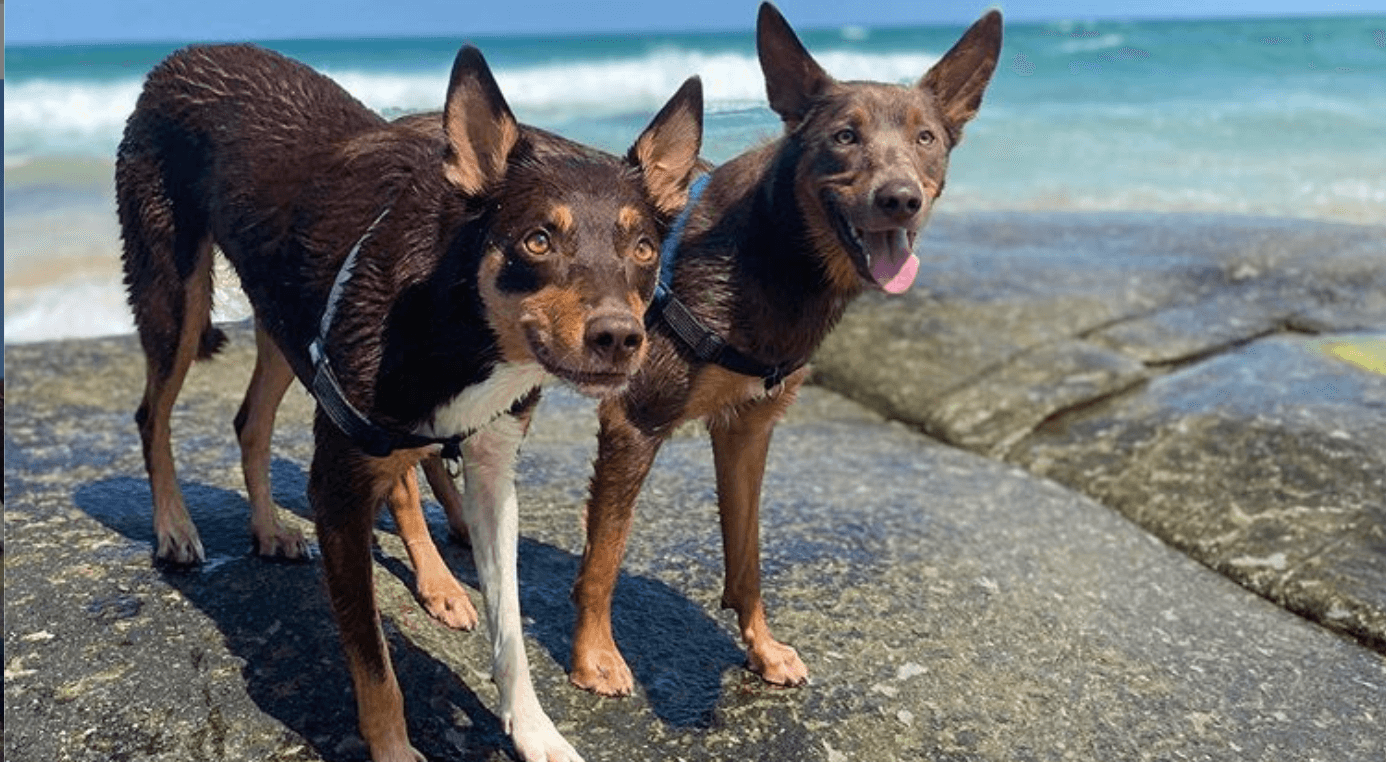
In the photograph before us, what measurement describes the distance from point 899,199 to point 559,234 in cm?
109

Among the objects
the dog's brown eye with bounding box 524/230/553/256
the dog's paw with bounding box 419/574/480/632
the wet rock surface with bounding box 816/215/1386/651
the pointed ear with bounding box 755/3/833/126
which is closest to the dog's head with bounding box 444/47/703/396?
the dog's brown eye with bounding box 524/230/553/256

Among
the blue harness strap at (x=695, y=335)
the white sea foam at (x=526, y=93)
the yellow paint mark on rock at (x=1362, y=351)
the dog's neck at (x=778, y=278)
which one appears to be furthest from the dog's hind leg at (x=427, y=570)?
the yellow paint mark on rock at (x=1362, y=351)

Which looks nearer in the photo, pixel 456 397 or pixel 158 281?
pixel 456 397

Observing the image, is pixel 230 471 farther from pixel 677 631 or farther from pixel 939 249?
pixel 939 249

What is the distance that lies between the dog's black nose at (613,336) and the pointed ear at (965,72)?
1.72 m

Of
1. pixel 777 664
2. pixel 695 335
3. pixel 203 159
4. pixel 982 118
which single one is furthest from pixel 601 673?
pixel 982 118

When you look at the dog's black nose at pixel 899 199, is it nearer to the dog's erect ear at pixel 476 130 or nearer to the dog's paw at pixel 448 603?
the dog's erect ear at pixel 476 130

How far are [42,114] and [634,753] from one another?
27.1 meters

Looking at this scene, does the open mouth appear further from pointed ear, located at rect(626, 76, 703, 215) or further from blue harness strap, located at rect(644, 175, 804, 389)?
pointed ear, located at rect(626, 76, 703, 215)

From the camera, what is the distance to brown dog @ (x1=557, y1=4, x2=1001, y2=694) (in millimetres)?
4125

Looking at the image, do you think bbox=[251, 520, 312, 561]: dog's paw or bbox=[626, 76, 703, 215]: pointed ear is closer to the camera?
bbox=[626, 76, 703, 215]: pointed ear

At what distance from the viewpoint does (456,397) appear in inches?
140

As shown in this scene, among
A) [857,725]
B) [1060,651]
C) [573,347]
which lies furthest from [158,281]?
[1060,651]

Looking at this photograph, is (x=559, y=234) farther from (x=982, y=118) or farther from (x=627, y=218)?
(x=982, y=118)
